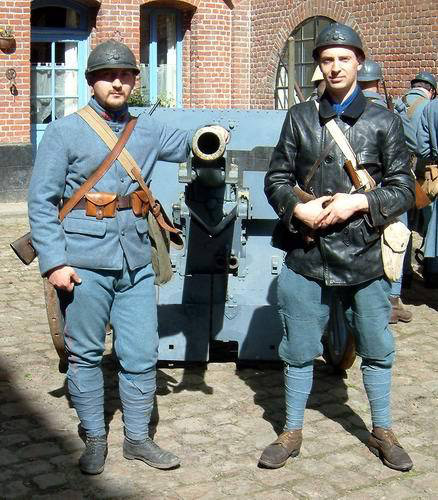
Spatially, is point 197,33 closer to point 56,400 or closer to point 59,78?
point 59,78

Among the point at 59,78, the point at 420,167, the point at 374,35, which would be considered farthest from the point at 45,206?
the point at 59,78

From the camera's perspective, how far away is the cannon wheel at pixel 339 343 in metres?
5.75

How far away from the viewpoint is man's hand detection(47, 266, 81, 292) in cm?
430

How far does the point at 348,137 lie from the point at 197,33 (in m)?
11.1

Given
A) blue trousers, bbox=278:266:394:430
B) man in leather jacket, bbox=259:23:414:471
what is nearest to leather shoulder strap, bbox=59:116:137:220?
man in leather jacket, bbox=259:23:414:471

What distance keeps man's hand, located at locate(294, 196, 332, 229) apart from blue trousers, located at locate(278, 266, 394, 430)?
1.04 feet

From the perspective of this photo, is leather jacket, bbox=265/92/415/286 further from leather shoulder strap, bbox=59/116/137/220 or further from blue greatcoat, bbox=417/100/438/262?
blue greatcoat, bbox=417/100/438/262

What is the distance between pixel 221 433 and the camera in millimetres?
5059

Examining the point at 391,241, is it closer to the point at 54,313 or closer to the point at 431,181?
the point at 54,313

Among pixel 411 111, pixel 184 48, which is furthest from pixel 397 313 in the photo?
pixel 184 48

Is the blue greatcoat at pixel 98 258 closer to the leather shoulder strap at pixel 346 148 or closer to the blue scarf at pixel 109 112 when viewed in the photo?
the blue scarf at pixel 109 112

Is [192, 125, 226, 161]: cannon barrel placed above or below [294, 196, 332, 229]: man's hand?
above

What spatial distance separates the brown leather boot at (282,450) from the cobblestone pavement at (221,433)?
0.04m

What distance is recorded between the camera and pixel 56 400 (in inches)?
218
